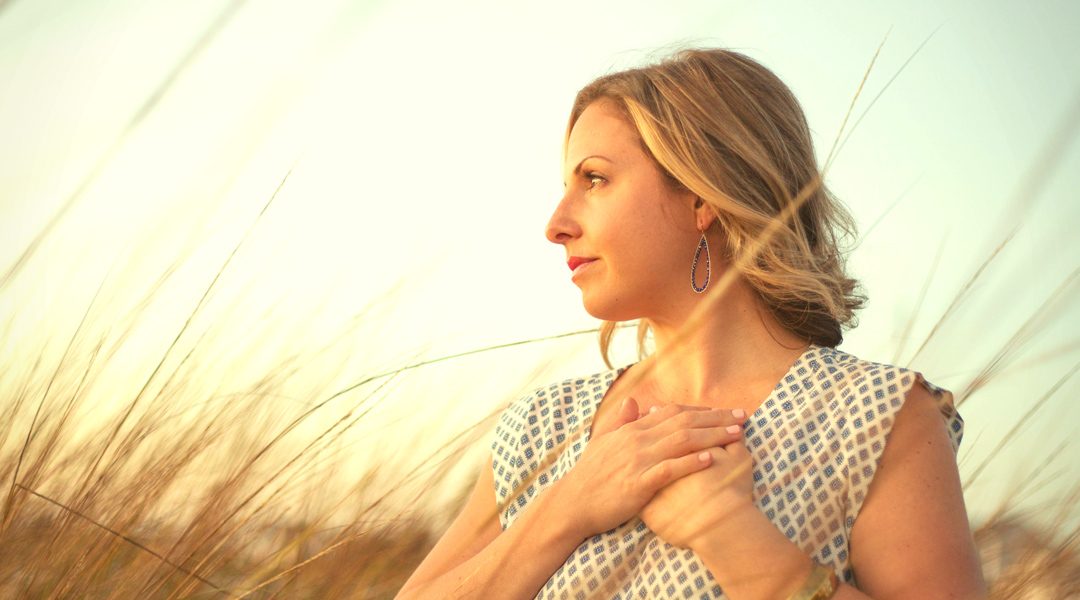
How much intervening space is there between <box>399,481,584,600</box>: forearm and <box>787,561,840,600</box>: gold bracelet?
0.42 meters

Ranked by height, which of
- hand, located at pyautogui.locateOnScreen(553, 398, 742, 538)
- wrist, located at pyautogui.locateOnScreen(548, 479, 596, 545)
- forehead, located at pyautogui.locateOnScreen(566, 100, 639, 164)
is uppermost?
forehead, located at pyautogui.locateOnScreen(566, 100, 639, 164)

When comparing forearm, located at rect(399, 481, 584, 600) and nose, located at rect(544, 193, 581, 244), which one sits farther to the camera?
nose, located at rect(544, 193, 581, 244)

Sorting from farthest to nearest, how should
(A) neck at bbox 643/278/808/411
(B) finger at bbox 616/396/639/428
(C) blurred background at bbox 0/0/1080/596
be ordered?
(A) neck at bbox 643/278/808/411, (B) finger at bbox 616/396/639/428, (C) blurred background at bbox 0/0/1080/596

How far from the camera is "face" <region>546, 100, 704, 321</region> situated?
1912 millimetres

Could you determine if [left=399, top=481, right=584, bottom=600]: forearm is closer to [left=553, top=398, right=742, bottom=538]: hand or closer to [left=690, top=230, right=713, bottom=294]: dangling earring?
[left=553, top=398, right=742, bottom=538]: hand

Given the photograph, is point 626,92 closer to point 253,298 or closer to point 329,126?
point 329,126

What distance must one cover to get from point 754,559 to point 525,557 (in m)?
0.41

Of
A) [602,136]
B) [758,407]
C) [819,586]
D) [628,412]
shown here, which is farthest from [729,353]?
[819,586]

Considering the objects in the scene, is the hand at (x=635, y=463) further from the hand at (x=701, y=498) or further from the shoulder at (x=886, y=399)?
the shoulder at (x=886, y=399)

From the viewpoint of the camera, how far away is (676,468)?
63.7 inches

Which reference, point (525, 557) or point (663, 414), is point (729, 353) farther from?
point (525, 557)

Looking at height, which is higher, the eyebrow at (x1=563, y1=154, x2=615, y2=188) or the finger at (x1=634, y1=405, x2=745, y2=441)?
the eyebrow at (x1=563, y1=154, x2=615, y2=188)

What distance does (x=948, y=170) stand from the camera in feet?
4.49

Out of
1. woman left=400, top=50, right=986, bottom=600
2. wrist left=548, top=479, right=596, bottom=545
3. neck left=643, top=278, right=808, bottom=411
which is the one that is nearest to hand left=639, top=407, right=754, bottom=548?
woman left=400, top=50, right=986, bottom=600
